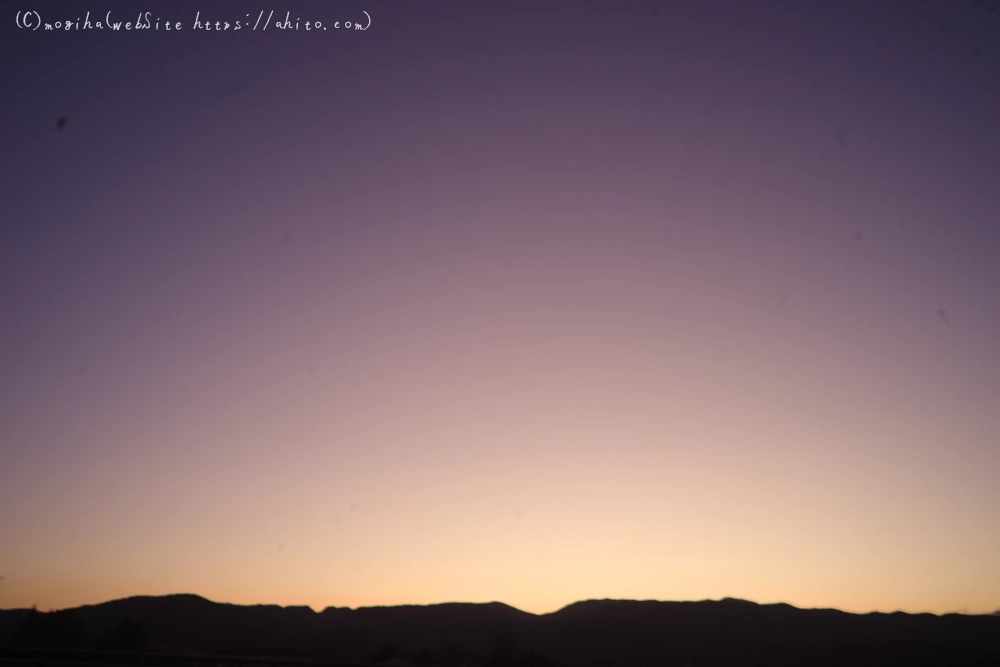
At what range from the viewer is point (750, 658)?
8138 centimetres

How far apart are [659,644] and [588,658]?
43.1 ft

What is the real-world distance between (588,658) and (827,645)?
25.7 metres

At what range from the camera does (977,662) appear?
60906 mm

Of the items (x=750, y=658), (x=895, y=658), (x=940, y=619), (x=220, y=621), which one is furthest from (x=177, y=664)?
(x=940, y=619)

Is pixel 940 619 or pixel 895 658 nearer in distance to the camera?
pixel 895 658

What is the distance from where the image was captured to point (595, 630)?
95062 mm

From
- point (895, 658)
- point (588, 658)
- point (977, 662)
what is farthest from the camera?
point (588, 658)

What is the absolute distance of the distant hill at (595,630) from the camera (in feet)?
269

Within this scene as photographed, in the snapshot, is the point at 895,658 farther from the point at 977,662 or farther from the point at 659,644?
the point at 659,644

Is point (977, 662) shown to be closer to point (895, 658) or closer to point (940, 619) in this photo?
point (895, 658)

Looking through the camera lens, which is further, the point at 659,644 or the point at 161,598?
the point at 161,598

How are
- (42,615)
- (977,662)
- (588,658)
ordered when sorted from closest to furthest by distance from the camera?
(42,615)
(977,662)
(588,658)

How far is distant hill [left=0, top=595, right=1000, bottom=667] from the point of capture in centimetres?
8189

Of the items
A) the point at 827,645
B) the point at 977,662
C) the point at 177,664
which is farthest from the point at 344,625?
the point at 177,664
